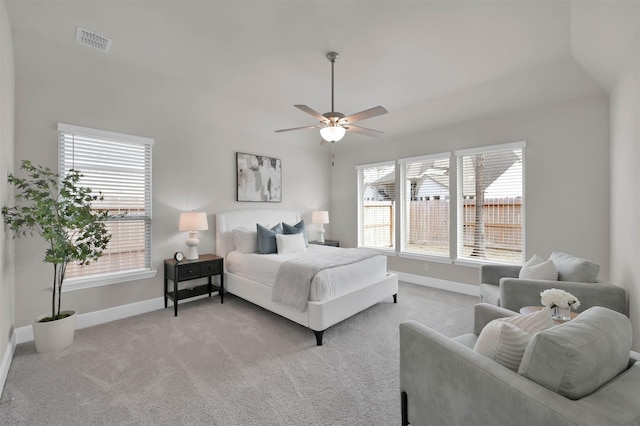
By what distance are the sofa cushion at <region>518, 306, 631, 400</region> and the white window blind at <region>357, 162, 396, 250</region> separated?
174 inches

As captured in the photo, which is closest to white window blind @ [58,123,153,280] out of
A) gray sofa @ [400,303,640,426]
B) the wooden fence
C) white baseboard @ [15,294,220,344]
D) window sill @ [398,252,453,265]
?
white baseboard @ [15,294,220,344]

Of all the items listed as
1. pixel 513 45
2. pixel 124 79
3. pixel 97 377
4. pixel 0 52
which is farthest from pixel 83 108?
pixel 513 45

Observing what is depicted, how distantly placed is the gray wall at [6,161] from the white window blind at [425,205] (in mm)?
5068

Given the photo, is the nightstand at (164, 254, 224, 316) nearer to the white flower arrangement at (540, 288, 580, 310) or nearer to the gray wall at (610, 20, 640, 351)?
the white flower arrangement at (540, 288, 580, 310)

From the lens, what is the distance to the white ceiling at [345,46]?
2568 millimetres

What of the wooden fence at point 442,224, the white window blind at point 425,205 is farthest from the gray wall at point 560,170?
the white window blind at point 425,205

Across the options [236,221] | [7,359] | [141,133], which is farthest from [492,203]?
[7,359]

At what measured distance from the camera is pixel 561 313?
6.84 feet

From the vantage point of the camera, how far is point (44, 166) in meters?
3.01

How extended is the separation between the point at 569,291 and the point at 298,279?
2.51 meters

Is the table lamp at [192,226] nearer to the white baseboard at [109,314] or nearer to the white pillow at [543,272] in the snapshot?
the white baseboard at [109,314]

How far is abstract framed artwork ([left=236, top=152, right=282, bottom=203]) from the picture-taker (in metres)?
4.80

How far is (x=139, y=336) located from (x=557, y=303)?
3832 millimetres

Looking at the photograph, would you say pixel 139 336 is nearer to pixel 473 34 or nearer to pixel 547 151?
pixel 473 34
